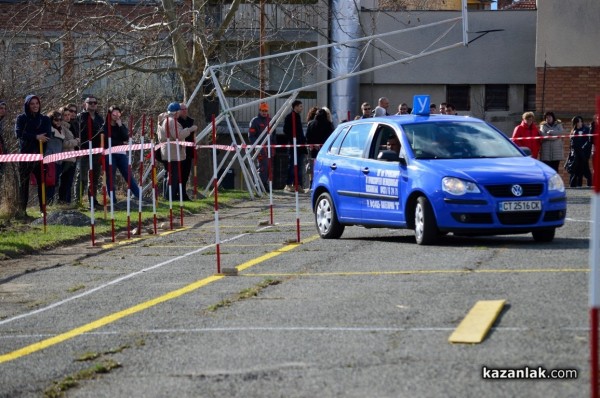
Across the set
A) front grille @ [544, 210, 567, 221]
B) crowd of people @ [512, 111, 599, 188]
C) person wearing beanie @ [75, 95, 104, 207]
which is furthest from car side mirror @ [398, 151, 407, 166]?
crowd of people @ [512, 111, 599, 188]

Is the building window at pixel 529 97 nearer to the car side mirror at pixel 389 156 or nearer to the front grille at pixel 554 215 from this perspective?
the car side mirror at pixel 389 156

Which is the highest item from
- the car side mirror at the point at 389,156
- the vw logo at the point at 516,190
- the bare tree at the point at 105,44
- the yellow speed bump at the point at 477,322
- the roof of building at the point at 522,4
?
the roof of building at the point at 522,4

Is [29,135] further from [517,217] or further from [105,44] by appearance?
[517,217]

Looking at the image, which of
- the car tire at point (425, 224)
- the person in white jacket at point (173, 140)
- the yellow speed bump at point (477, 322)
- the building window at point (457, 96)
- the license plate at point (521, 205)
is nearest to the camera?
the yellow speed bump at point (477, 322)

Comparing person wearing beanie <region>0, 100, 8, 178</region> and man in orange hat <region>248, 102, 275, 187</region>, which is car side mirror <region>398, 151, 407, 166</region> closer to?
person wearing beanie <region>0, 100, 8, 178</region>

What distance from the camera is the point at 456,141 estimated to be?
16109 millimetres

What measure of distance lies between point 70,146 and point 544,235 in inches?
414

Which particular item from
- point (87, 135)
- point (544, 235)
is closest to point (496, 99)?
point (87, 135)

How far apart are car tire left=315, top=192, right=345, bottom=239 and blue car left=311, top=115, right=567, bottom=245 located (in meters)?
0.01

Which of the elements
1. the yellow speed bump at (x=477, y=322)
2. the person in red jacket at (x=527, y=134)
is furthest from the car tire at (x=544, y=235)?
the person in red jacket at (x=527, y=134)

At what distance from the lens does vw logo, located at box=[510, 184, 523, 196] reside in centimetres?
1472

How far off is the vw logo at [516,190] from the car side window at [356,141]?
2691 mm

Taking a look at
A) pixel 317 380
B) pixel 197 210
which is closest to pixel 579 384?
pixel 317 380

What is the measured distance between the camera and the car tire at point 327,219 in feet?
56.0
